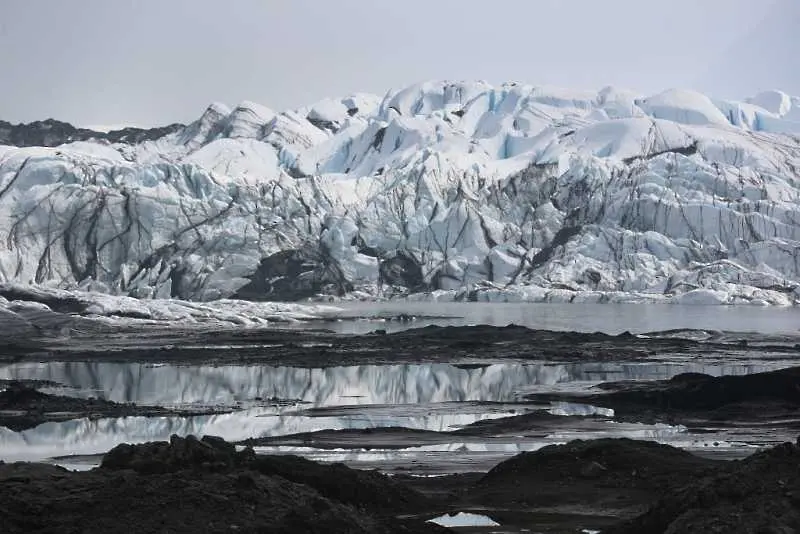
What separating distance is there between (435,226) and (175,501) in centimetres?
13230

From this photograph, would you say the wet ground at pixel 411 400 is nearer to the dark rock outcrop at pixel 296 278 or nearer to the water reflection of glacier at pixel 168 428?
the water reflection of glacier at pixel 168 428

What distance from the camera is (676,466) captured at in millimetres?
20594

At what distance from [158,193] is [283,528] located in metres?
125

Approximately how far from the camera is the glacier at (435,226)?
128m

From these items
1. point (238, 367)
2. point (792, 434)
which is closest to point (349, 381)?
point (238, 367)

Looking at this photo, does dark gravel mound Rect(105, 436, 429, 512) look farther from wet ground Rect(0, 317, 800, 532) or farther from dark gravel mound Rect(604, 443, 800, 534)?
dark gravel mound Rect(604, 443, 800, 534)

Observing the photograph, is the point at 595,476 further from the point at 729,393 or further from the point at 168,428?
the point at 729,393

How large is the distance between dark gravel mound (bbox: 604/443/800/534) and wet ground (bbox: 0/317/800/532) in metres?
1.88

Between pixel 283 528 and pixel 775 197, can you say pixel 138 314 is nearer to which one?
pixel 283 528

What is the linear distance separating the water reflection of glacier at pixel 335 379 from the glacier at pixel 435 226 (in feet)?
236

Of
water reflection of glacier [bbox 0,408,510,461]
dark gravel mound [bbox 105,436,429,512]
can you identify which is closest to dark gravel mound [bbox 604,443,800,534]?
dark gravel mound [bbox 105,436,429,512]

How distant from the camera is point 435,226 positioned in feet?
A: 481

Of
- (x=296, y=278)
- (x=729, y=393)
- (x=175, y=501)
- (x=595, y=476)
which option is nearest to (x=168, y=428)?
(x=595, y=476)

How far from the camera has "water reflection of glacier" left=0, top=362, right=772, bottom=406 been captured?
39.0m
